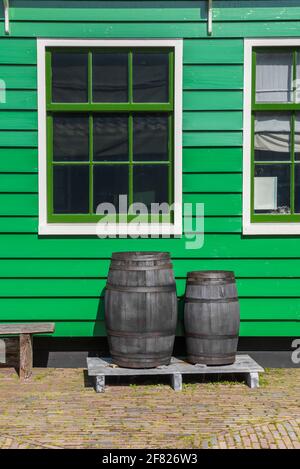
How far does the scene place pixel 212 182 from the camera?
5.15 metres

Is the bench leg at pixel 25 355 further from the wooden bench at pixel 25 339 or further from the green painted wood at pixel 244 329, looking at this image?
the green painted wood at pixel 244 329

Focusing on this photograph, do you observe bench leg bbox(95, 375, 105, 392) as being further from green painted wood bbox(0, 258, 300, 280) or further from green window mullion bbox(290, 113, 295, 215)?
green window mullion bbox(290, 113, 295, 215)

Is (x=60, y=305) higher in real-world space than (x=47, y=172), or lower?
lower

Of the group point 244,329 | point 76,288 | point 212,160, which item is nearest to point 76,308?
point 76,288

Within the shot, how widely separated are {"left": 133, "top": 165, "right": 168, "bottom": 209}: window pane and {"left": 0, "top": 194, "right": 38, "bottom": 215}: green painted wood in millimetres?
955

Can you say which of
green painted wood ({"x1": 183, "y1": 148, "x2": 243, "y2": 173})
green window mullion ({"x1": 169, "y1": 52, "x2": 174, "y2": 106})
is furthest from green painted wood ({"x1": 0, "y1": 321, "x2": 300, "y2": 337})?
green window mullion ({"x1": 169, "y1": 52, "x2": 174, "y2": 106})

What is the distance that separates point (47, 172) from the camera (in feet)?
16.8

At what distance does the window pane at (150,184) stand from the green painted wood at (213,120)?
0.48 meters

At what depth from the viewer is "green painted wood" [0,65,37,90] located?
5066 mm

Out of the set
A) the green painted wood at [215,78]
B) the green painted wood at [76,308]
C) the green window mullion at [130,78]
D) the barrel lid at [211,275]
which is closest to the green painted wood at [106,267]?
the green painted wood at [76,308]

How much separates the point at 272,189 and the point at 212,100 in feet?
3.36

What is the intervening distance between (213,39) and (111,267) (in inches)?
91.6

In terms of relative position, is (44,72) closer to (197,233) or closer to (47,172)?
(47,172)
